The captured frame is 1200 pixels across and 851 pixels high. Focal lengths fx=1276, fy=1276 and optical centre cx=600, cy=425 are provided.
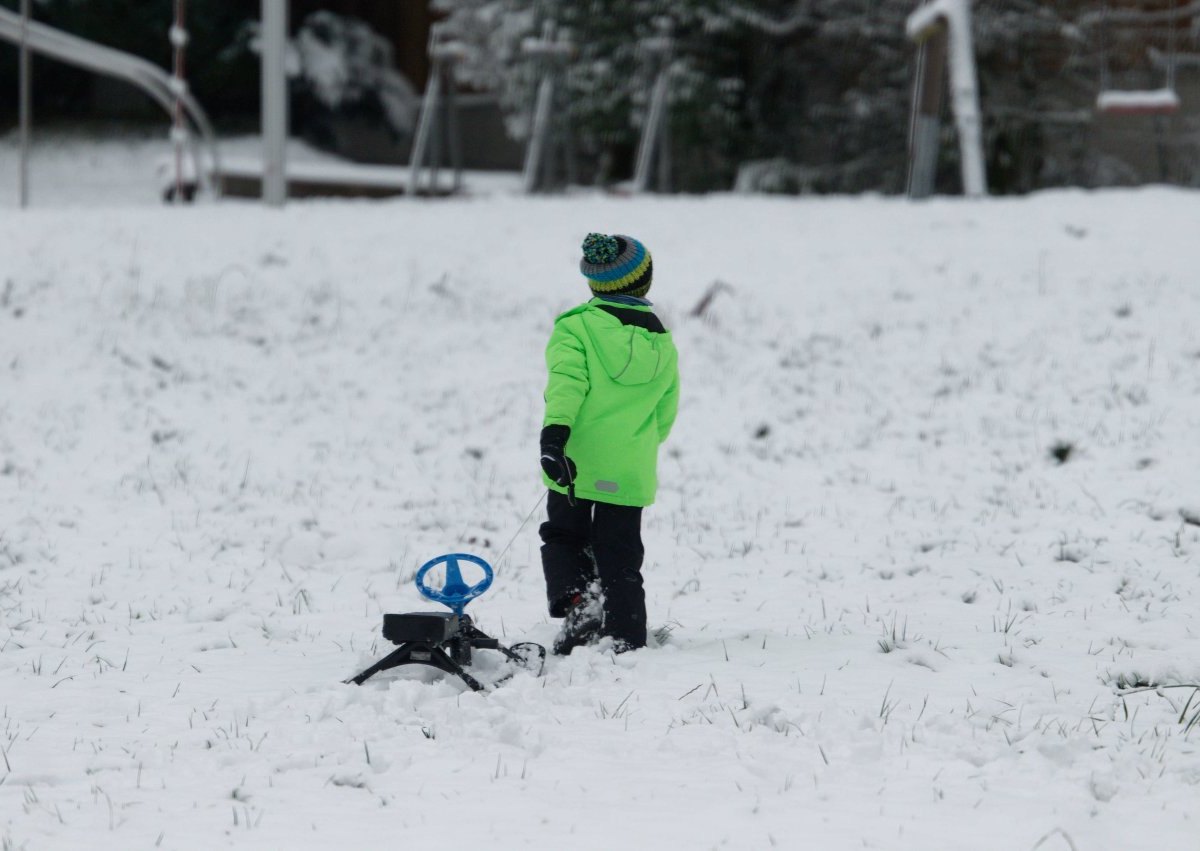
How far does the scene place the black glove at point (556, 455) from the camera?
183 inches

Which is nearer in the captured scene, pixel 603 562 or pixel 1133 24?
pixel 603 562

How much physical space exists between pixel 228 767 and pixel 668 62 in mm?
17102

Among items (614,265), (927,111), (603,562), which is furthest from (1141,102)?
(603,562)

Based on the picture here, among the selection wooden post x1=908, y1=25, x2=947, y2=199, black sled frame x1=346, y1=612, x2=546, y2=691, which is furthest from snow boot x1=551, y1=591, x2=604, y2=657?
wooden post x1=908, y1=25, x2=947, y2=199

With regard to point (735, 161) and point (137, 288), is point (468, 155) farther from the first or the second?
point (137, 288)

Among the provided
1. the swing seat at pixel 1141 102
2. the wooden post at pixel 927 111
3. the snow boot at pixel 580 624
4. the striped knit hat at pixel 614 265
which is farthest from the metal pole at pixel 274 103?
the snow boot at pixel 580 624

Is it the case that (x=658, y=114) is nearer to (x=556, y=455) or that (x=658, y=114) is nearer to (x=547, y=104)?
(x=547, y=104)

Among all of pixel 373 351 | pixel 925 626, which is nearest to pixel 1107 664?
pixel 925 626

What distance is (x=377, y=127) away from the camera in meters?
28.5

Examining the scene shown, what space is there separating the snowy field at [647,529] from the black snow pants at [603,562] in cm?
18

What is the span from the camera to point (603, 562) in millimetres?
5035

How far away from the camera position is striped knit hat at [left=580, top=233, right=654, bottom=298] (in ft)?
16.4

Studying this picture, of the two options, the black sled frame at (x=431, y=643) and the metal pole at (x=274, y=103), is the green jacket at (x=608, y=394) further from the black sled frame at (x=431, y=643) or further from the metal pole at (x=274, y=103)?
the metal pole at (x=274, y=103)

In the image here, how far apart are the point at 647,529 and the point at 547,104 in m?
12.8
